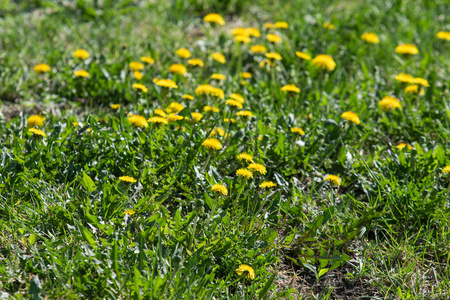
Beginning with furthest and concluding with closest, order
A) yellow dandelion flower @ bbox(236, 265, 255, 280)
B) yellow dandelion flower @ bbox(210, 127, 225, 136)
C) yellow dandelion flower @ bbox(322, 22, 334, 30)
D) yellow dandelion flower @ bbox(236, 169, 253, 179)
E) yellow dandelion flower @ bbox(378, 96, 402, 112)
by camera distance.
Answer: yellow dandelion flower @ bbox(322, 22, 334, 30) < yellow dandelion flower @ bbox(378, 96, 402, 112) < yellow dandelion flower @ bbox(210, 127, 225, 136) < yellow dandelion flower @ bbox(236, 169, 253, 179) < yellow dandelion flower @ bbox(236, 265, 255, 280)

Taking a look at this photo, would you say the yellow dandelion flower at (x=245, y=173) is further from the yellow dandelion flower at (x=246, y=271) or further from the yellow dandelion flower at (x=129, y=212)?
the yellow dandelion flower at (x=129, y=212)

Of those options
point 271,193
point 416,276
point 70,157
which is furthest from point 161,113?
point 416,276

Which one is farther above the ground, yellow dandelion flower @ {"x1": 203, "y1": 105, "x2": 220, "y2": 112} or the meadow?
yellow dandelion flower @ {"x1": 203, "y1": 105, "x2": 220, "y2": 112}

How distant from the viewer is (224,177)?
2756 mm

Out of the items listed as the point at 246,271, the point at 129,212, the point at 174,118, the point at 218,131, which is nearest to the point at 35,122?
the point at 174,118

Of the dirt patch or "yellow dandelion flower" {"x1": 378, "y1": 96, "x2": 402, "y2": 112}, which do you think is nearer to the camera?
the dirt patch

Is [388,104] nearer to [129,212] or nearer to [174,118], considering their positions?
[174,118]

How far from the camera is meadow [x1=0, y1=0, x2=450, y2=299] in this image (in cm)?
216

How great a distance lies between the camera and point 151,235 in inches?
90.8

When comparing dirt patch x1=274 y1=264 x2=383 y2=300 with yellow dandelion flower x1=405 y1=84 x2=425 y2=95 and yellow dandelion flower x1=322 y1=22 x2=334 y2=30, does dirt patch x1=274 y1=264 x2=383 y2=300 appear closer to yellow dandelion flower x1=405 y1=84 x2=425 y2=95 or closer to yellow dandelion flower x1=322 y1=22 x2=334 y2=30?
yellow dandelion flower x1=405 y1=84 x2=425 y2=95

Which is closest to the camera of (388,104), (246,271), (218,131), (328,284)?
(246,271)

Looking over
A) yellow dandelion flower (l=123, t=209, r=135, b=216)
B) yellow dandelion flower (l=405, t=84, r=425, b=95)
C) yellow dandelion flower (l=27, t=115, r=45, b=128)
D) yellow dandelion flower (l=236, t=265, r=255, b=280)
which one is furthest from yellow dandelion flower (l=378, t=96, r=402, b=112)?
yellow dandelion flower (l=27, t=115, r=45, b=128)

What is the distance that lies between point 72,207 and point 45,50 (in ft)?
8.64

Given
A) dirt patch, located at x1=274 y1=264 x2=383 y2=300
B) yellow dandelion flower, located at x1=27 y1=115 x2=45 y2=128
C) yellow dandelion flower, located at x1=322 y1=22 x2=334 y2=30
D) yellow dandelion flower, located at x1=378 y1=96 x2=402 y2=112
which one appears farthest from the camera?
yellow dandelion flower, located at x1=322 y1=22 x2=334 y2=30
